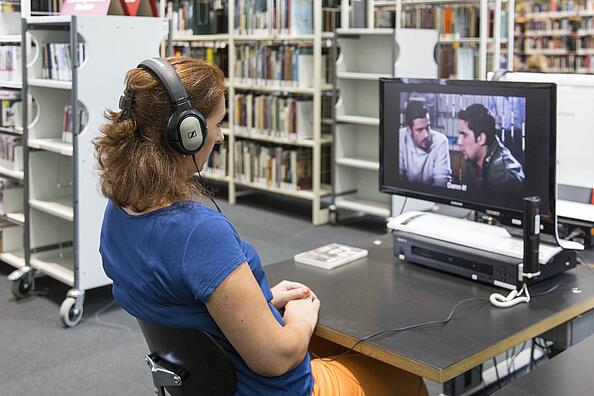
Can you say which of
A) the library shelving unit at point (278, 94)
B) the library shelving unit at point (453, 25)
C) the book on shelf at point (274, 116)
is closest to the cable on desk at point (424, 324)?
the library shelving unit at point (278, 94)

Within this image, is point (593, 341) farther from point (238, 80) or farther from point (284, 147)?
point (238, 80)

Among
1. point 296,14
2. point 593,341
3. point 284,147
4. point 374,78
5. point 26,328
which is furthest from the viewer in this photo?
point 284,147

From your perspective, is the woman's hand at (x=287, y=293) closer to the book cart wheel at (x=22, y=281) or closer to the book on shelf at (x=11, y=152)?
the book cart wheel at (x=22, y=281)

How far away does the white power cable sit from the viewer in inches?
69.2

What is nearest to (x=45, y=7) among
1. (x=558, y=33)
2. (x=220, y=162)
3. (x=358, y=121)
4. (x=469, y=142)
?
(x=358, y=121)

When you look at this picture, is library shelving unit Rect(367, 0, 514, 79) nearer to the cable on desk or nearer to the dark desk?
the cable on desk

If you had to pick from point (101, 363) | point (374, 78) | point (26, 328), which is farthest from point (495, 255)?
point (374, 78)

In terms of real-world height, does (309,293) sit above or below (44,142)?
below

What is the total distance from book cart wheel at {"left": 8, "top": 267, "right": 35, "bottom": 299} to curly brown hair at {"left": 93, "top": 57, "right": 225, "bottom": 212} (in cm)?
257

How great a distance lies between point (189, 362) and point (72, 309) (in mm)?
2136

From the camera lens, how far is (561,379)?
1412 millimetres

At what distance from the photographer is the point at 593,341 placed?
1.60 meters

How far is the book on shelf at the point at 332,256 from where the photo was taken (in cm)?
208

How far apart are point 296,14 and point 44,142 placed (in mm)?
2375
